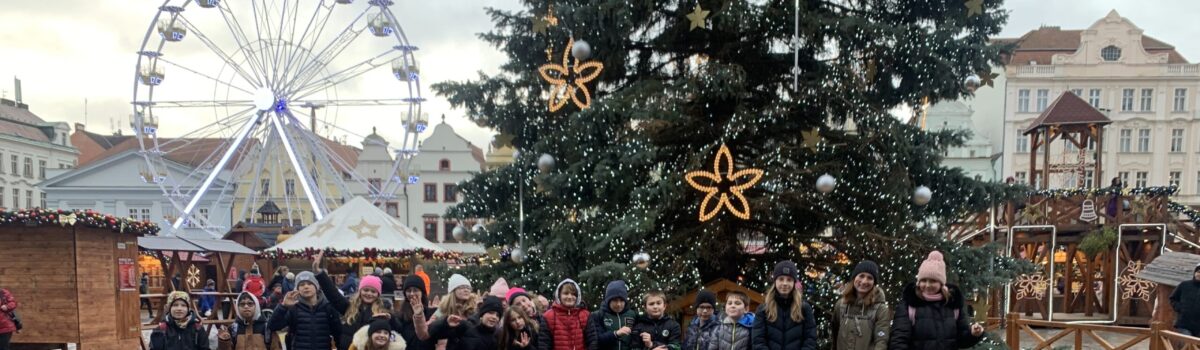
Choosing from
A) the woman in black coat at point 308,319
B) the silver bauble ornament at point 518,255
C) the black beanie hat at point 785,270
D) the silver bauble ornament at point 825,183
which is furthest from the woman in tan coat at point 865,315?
the silver bauble ornament at point 518,255

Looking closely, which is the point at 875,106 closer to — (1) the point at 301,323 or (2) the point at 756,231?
(2) the point at 756,231

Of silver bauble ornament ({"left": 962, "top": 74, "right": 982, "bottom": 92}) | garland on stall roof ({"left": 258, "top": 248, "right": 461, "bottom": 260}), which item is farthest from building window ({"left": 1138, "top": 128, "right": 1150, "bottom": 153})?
silver bauble ornament ({"left": 962, "top": 74, "right": 982, "bottom": 92})

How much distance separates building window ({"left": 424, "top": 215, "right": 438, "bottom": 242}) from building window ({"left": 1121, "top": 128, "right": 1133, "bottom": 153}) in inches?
1273

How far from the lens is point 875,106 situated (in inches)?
294

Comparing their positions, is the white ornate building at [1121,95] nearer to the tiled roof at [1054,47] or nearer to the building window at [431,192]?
the tiled roof at [1054,47]

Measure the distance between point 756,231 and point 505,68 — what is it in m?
3.36

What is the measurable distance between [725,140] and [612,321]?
2.76 m

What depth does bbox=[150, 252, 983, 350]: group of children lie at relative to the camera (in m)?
4.62

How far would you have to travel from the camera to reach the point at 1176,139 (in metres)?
32.7

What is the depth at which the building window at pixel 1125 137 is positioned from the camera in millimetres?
32625

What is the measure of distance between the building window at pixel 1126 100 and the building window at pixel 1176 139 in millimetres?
2224

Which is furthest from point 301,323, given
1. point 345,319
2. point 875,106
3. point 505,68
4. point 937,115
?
point 937,115

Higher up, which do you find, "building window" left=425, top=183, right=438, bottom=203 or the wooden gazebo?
the wooden gazebo

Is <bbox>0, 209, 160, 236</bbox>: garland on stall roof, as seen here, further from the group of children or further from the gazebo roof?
the gazebo roof
